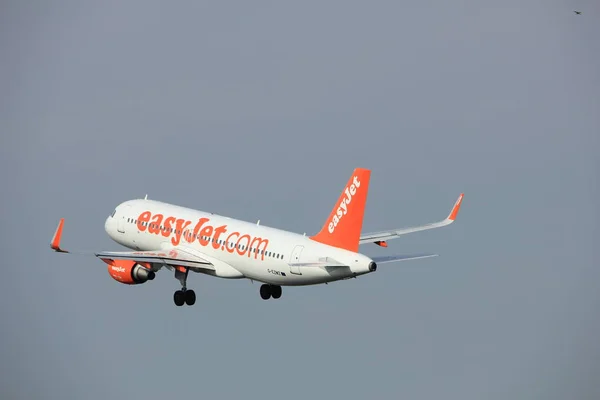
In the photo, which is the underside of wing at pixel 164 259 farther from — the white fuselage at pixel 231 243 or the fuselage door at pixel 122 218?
the fuselage door at pixel 122 218

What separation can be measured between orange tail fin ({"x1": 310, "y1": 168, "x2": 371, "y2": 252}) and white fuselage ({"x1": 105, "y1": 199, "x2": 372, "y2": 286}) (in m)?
0.78

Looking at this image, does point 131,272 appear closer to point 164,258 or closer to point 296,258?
point 164,258

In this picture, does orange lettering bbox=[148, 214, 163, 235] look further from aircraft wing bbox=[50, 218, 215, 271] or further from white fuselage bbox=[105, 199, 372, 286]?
aircraft wing bbox=[50, 218, 215, 271]

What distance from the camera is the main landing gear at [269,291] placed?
12081cm

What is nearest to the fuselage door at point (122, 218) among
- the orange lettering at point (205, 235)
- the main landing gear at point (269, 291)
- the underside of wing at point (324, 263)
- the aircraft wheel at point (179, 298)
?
the orange lettering at point (205, 235)

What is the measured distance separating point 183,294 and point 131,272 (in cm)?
437

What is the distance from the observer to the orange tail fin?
108312 millimetres

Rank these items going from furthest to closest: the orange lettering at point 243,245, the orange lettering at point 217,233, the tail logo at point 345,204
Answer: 1. the orange lettering at point 217,233
2. the orange lettering at point 243,245
3. the tail logo at point 345,204

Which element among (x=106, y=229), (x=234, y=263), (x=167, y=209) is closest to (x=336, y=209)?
(x=234, y=263)

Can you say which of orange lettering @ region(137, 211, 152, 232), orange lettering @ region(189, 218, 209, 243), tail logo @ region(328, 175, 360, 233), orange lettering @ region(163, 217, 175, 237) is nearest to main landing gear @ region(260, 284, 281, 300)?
orange lettering @ region(189, 218, 209, 243)

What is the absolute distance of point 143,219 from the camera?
126000mm

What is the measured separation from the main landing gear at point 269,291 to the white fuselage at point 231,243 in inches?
159

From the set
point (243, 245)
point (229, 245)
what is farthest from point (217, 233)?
point (243, 245)

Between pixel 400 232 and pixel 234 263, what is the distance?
1540 cm
